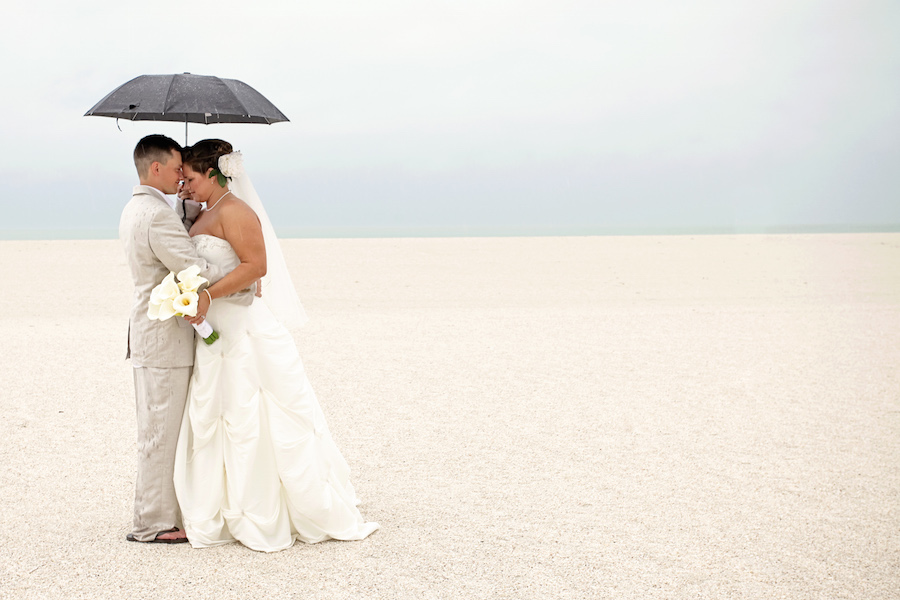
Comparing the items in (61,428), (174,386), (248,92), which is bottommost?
(61,428)

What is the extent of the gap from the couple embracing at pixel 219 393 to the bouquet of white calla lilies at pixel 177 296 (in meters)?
0.15

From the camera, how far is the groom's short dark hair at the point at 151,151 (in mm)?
3912

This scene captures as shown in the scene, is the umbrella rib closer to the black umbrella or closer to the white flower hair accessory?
the black umbrella

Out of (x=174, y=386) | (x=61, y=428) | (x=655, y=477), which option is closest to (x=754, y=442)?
(x=655, y=477)

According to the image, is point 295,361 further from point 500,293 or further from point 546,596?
point 500,293

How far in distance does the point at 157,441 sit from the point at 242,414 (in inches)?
18.1

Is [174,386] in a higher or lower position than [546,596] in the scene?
higher

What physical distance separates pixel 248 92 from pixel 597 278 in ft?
52.6

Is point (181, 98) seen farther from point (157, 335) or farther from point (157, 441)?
point (157, 441)

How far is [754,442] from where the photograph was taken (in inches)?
243

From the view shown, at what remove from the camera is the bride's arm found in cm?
Result: 394

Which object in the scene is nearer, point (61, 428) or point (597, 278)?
point (61, 428)

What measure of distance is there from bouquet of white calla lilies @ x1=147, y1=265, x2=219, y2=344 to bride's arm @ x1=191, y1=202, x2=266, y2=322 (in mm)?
197

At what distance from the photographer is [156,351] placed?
13.1 ft
